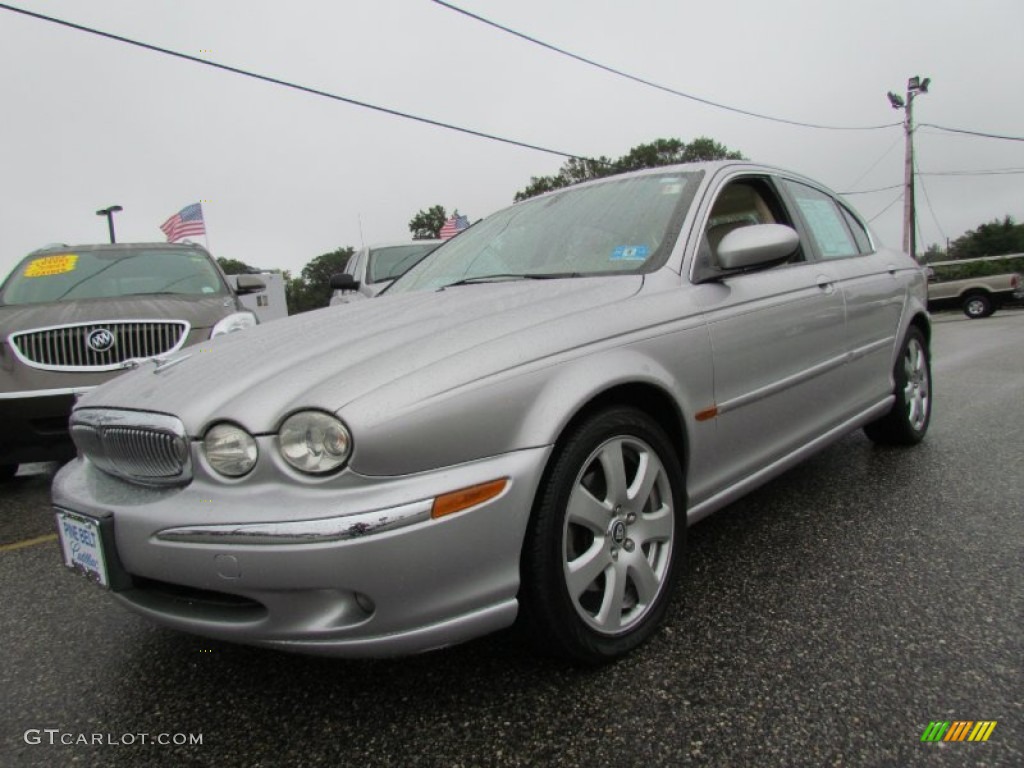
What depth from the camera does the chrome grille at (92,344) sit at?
157 inches

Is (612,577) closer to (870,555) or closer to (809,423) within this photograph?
(870,555)

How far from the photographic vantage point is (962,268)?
20.5 metres

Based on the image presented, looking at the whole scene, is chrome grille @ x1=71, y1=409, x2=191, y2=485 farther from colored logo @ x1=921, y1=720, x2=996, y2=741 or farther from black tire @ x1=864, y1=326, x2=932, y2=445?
black tire @ x1=864, y1=326, x2=932, y2=445

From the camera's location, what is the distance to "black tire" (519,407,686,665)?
170cm

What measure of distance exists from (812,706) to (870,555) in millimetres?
1023

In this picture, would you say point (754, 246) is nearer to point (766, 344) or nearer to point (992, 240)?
point (766, 344)

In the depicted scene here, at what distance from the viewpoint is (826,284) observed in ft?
9.66

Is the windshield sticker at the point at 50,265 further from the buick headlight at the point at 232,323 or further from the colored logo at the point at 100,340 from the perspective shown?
the buick headlight at the point at 232,323

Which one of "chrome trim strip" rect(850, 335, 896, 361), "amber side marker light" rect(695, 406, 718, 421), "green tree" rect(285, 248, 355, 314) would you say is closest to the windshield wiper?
"amber side marker light" rect(695, 406, 718, 421)

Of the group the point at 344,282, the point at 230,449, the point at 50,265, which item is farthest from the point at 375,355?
the point at 50,265

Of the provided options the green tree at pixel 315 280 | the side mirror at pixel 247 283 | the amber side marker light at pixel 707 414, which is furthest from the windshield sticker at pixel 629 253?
the green tree at pixel 315 280

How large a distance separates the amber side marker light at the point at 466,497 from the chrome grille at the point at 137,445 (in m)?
0.63

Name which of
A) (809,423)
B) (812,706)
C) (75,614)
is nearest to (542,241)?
(809,423)

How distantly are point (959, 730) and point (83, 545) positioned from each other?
2.19 metres
